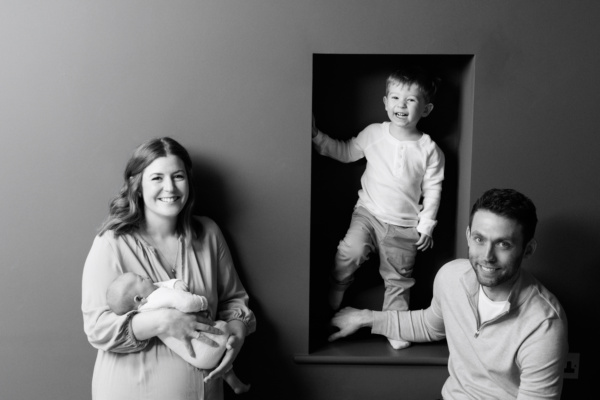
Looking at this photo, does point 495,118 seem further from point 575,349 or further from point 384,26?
point 575,349

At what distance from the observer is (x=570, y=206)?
2572 millimetres

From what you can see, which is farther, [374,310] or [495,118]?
[374,310]

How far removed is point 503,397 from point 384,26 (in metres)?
1.37

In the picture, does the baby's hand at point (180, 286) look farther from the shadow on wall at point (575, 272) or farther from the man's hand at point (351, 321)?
the shadow on wall at point (575, 272)

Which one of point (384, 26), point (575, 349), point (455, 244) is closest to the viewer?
point (384, 26)

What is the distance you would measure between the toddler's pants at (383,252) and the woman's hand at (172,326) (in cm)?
72

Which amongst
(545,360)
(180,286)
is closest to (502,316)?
(545,360)

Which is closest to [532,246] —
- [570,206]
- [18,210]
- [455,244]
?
[570,206]

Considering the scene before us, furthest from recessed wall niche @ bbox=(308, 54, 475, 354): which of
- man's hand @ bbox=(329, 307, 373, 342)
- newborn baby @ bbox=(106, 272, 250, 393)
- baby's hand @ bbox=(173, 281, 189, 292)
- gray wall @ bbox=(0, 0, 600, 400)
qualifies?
baby's hand @ bbox=(173, 281, 189, 292)

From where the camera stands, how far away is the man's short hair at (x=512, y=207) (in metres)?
2.18

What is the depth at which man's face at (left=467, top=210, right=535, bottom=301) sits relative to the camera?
7.17ft

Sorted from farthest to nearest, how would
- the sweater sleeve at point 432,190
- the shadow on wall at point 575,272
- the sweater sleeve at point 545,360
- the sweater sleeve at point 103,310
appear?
1. the sweater sleeve at point 432,190
2. the shadow on wall at point 575,272
3. the sweater sleeve at point 103,310
4. the sweater sleeve at point 545,360

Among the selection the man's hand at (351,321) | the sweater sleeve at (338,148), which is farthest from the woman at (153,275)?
the sweater sleeve at (338,148)

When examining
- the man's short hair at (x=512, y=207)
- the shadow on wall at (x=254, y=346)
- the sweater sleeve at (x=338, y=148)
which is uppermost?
the sweater sleeve at (x=338, y=148)
